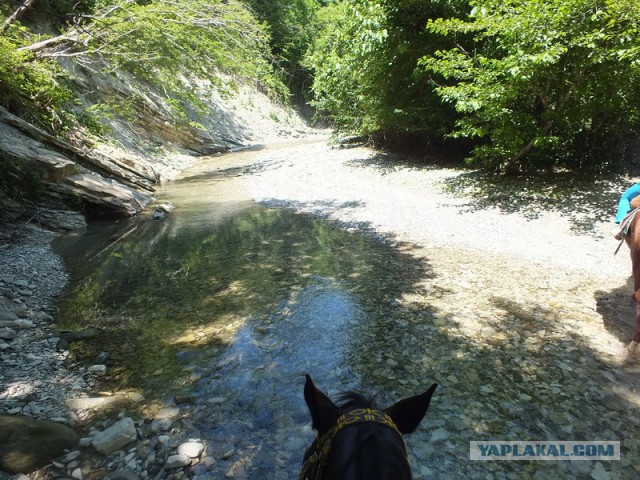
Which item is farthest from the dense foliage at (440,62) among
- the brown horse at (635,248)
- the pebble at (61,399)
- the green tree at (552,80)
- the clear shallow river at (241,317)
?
the pebble at (61,399)

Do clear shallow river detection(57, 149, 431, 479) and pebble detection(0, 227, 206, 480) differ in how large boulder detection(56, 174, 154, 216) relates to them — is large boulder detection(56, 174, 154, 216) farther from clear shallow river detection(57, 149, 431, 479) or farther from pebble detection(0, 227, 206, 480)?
pebble detection(0, 227, 206, 480)

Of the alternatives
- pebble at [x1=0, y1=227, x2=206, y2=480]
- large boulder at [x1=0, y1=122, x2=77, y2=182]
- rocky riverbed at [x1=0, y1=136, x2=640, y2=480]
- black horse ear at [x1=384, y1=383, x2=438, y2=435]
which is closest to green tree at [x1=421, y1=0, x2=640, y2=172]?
rocky riverbed at [x1=0, y1=136, x2=640, y2=480]

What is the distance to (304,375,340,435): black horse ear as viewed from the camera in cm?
Answer: 185

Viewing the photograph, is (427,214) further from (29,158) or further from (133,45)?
(133,45)

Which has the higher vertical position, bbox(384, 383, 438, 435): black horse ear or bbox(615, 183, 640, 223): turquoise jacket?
bbox(384, 383, 438, 435): black horse ear

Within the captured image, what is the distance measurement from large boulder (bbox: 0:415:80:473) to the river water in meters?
0.80

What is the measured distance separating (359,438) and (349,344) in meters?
3.33

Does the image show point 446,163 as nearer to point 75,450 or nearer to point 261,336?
point 261,336

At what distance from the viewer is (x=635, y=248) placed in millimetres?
4328

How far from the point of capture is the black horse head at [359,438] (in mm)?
1470

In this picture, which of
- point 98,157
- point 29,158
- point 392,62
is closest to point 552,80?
point 392,62

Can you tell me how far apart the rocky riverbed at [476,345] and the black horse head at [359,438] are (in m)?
1.59

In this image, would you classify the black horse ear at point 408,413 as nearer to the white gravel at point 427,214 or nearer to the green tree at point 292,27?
the white gravel at point 427,214

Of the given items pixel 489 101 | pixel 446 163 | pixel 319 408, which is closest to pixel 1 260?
pixel 319 408
